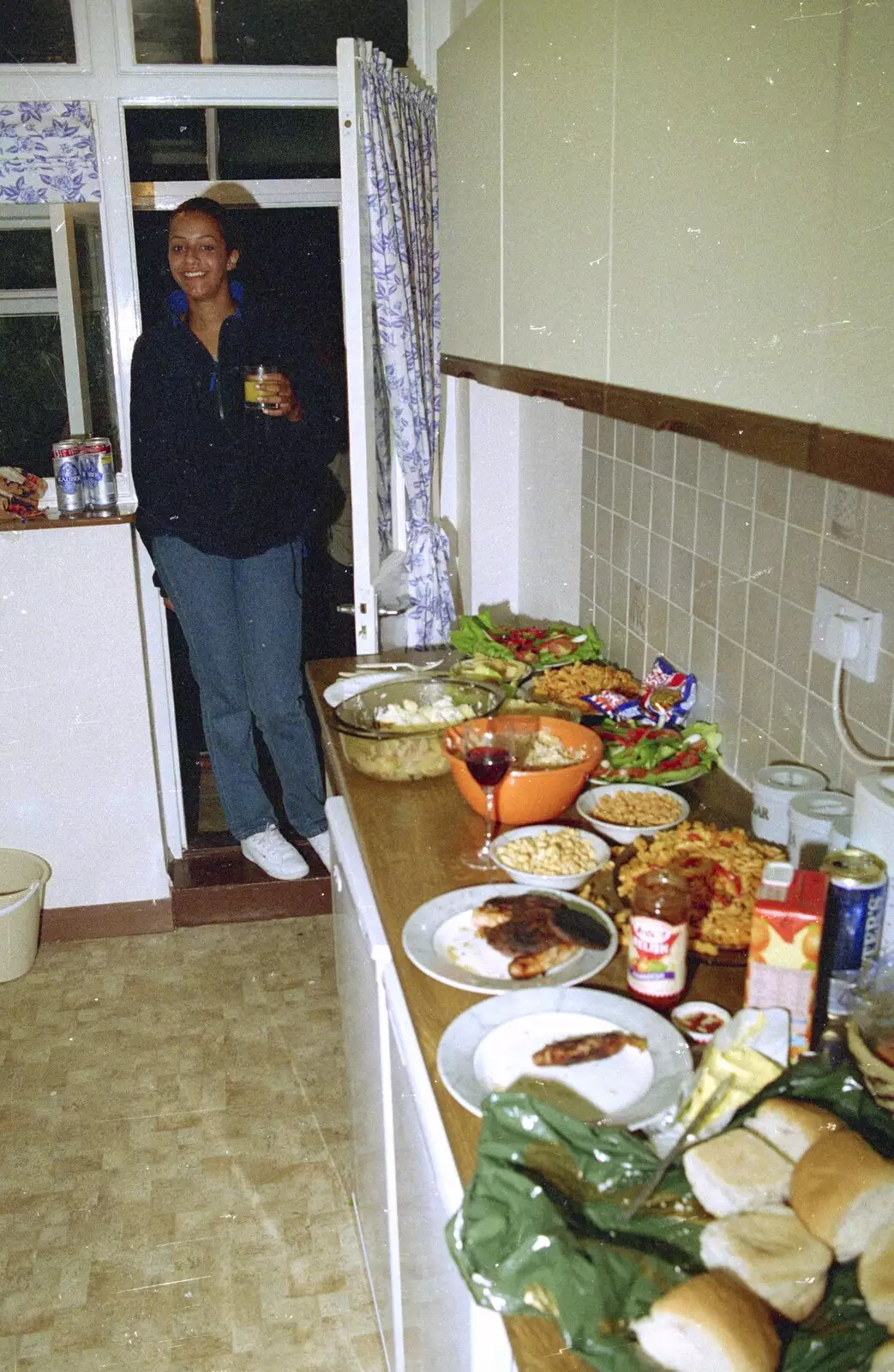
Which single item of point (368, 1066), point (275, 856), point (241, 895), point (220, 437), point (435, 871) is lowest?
point (241, 895)

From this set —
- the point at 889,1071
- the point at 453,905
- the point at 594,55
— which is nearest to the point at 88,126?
the point at 594,55

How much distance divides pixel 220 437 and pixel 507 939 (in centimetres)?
198

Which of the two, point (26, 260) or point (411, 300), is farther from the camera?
point (26, 260)

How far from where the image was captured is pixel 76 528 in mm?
2871

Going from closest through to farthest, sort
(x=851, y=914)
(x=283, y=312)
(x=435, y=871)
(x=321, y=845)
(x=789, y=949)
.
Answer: (x=789, y=949) < (x=851, y=914) < (x=435, y=871) < (x=283, y=312) < (x=321, y=845)

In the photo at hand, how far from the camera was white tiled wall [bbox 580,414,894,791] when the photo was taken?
1.42 m

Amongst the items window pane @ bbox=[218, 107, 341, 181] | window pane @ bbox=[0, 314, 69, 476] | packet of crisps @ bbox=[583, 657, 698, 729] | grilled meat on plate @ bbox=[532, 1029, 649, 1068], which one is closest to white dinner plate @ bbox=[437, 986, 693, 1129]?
grilled meat on plate @ bbox=[532, 1029, 649, 1068]

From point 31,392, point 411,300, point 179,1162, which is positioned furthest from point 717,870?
point 31,392

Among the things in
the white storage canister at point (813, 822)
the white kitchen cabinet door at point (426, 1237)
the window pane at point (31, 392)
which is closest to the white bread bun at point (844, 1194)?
the white kitchen cabinet door at point (426, 1237)

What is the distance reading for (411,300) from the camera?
2.48 meters

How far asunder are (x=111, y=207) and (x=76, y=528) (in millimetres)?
810

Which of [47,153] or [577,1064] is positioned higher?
[47,153]

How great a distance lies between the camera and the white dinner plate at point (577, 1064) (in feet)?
3.43

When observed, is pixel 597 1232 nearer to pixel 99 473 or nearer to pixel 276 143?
pixel 99 473
